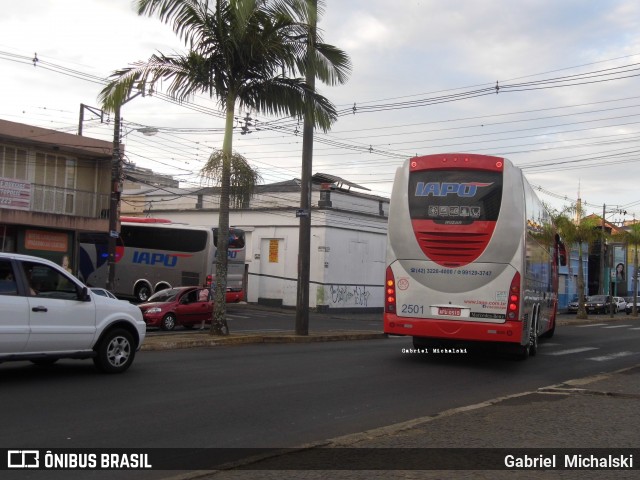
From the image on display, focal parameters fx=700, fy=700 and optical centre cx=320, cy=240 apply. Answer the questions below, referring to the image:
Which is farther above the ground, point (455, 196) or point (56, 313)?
point (455, 196)

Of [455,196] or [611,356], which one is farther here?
[611,356]

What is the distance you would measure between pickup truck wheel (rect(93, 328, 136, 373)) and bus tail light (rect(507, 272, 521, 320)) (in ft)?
22.2

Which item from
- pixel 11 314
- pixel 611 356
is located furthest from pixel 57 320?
pixel 611 356

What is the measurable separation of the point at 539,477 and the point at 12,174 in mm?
26535

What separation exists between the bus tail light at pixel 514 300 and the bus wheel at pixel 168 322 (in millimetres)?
12963

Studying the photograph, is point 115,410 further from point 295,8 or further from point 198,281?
point 198,281

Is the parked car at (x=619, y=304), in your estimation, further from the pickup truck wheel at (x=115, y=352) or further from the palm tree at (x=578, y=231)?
the pickup truck wheel at (x=115, y=352)

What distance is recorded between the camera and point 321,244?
1565 inches

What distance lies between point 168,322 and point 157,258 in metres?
12.7

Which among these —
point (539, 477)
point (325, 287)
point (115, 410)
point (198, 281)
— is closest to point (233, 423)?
point (115, 410)

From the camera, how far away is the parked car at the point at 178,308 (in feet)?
74.1

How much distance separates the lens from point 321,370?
12.6 metres

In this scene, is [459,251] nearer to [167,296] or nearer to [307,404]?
[307,404]

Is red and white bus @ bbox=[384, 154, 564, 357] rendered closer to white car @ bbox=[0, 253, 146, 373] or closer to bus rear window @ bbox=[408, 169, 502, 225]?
bus rear window @ bbox=[408, 169, 502, 225]
